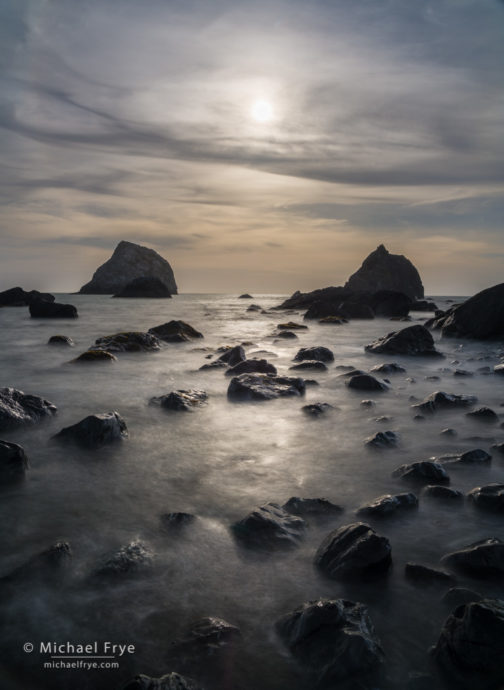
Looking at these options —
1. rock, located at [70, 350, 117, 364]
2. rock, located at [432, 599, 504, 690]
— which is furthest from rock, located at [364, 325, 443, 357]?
rock, located at [432, 599, 504, 690]

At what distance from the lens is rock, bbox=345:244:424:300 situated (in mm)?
92312

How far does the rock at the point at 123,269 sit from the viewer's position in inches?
5123

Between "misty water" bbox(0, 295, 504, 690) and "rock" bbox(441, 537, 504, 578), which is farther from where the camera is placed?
"rock" bbox(441, 537, 504, 578)

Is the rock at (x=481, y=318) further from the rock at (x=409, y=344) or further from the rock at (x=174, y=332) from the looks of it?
the rock at (x=174, y=332)

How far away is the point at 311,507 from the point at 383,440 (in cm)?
196

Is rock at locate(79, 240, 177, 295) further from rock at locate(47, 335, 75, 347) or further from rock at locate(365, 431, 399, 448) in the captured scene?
rock at locate(365, 431, 399, 448)

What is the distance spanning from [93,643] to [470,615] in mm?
1979

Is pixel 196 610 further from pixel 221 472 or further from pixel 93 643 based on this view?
pixel 221 472

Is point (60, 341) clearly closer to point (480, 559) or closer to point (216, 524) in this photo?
point (216, 524)

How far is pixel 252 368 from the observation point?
10.1 m

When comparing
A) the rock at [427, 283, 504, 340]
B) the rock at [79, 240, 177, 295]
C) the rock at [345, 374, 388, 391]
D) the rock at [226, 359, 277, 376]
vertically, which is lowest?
the rock at [345, 374, 388, 391]

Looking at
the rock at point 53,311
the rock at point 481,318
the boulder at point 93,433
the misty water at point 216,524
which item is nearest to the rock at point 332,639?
the misty water at point 216,524

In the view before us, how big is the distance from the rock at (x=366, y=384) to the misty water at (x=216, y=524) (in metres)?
0.67

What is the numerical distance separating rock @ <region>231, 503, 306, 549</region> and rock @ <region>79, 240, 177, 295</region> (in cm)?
12814
